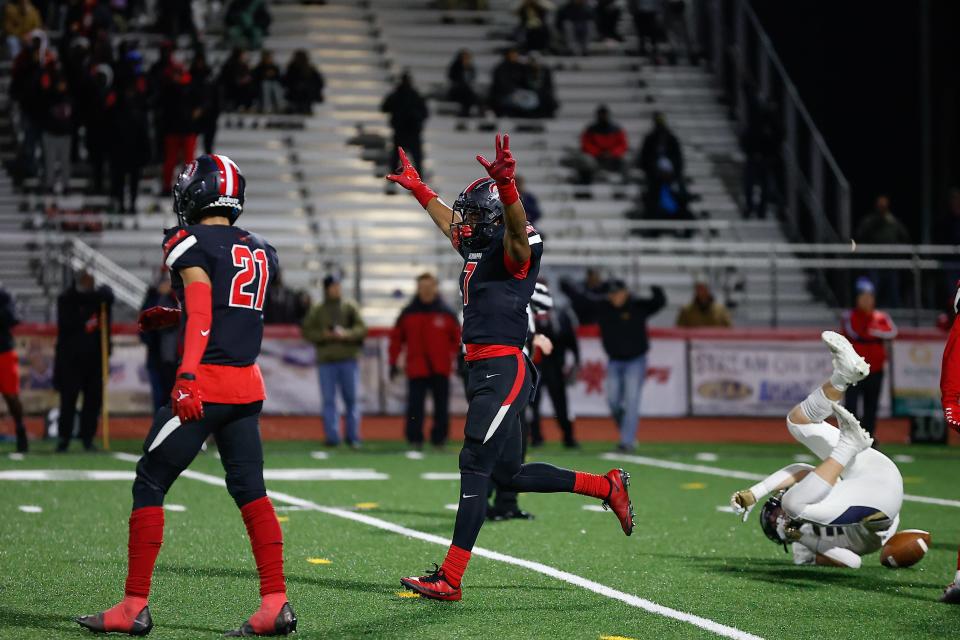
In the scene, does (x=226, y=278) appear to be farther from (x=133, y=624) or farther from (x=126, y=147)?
(x=126, y=147)

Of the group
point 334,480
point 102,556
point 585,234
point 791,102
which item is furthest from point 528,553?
point 791,102

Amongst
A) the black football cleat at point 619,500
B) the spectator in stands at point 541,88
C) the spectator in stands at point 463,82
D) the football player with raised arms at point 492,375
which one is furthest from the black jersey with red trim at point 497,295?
the spectator in stands at point 541,88

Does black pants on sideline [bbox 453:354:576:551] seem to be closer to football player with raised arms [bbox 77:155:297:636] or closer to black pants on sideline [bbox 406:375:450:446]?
football player with raised arms [bbox 77:155:297:636]

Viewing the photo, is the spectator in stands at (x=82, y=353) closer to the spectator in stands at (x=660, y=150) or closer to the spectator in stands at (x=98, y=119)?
the spectator in stands at (x=98, y=119)

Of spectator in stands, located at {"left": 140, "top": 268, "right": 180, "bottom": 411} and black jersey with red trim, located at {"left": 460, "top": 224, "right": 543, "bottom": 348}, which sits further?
spectator in stands, located at {"left": 140, "top": 268, "right": 180, "bottom": 411}

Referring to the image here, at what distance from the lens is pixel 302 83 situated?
24969mm

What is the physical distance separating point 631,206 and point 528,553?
636 inches

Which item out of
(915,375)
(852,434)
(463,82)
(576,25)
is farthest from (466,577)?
(576,25)

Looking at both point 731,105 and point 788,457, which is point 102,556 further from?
point 731,105

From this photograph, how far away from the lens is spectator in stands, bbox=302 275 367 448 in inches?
674

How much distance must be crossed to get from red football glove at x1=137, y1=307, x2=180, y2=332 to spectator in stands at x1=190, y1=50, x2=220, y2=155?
52.3 ft

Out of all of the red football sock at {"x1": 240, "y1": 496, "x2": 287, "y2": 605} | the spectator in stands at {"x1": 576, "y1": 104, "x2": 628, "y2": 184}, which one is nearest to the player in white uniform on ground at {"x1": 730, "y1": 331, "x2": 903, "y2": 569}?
the red football sock at {"x1": 240, "y1": 496, "x2": 287, "y2": 605}

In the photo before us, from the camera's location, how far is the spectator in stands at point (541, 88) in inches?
1011

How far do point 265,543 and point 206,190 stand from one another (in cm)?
153
